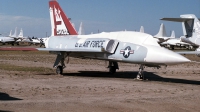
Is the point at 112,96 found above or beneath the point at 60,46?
beneath

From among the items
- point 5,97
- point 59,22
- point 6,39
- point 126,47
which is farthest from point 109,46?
point 6,39

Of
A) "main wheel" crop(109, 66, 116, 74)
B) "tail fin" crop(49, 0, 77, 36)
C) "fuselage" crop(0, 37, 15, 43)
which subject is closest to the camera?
"main wheel" crop(109, 66, 116, 74)

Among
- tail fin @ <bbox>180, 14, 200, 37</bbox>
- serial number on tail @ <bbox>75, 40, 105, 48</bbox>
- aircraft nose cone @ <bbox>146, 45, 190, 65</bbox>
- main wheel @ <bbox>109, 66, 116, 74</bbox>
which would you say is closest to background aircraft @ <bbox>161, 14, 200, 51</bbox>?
tail fin @ <bbox>180, 14, 200, 37</bbox>

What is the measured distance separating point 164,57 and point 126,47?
7.55ft

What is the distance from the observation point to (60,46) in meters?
20.4

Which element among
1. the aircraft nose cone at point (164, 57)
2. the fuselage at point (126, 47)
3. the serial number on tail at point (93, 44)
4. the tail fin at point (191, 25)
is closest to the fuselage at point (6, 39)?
the tail fin at point (191, 25)

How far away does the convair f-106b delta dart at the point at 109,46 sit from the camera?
16125mm

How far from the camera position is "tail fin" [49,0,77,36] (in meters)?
21.8

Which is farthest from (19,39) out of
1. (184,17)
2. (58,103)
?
(58,103)

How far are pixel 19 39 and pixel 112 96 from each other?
A: 9945 centimetres

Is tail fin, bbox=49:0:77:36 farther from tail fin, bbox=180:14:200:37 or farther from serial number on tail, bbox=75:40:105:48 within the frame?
tail fin, bbox=180:14:200:37

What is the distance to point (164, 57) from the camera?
616 inches

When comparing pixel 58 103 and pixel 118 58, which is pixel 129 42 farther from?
pixel 58 103

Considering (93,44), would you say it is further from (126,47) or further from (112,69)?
(112,69)
